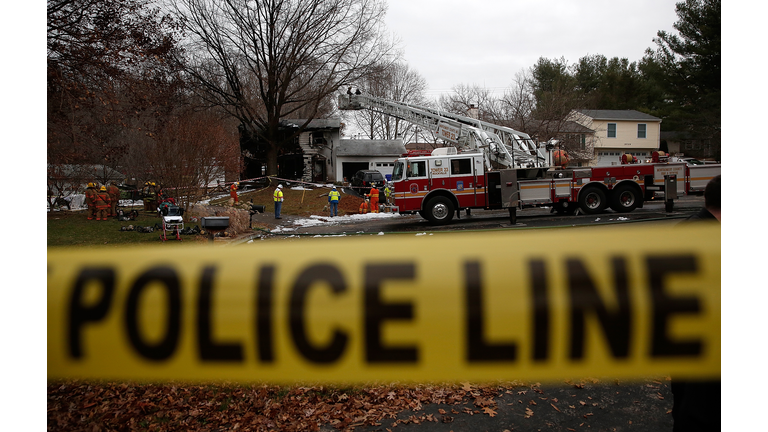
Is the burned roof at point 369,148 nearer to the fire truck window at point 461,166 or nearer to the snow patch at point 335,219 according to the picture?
the snow patch at point 335,219

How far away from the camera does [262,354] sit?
185 cm

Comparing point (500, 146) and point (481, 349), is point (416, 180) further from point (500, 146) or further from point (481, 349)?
point (481, 349)

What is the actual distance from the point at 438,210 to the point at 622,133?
35.1 m

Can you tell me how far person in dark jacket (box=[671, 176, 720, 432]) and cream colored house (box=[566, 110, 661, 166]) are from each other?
146 ft

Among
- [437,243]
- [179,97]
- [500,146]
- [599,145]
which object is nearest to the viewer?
[437,243]

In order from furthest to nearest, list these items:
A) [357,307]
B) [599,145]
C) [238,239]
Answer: [599,145]
[238,239]
[357,307]

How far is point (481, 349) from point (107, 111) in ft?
47.8

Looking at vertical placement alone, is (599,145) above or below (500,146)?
above

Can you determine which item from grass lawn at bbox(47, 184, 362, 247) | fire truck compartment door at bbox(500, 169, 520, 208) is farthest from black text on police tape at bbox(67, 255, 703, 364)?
fire truck compartment door at bbox(500, 169, 520, 208)

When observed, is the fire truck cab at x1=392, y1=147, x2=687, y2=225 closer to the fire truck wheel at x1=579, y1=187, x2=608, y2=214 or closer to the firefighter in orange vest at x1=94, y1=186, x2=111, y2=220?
the fire truck wheel at x1=579, y1=187, x2=608, y2=214

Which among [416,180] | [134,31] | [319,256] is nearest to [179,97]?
[134,31]

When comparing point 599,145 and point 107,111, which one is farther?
point 599,145

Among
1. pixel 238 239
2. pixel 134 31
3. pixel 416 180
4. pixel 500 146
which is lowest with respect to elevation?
pixel 238 239

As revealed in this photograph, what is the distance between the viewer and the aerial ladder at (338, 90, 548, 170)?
18.9 meters
